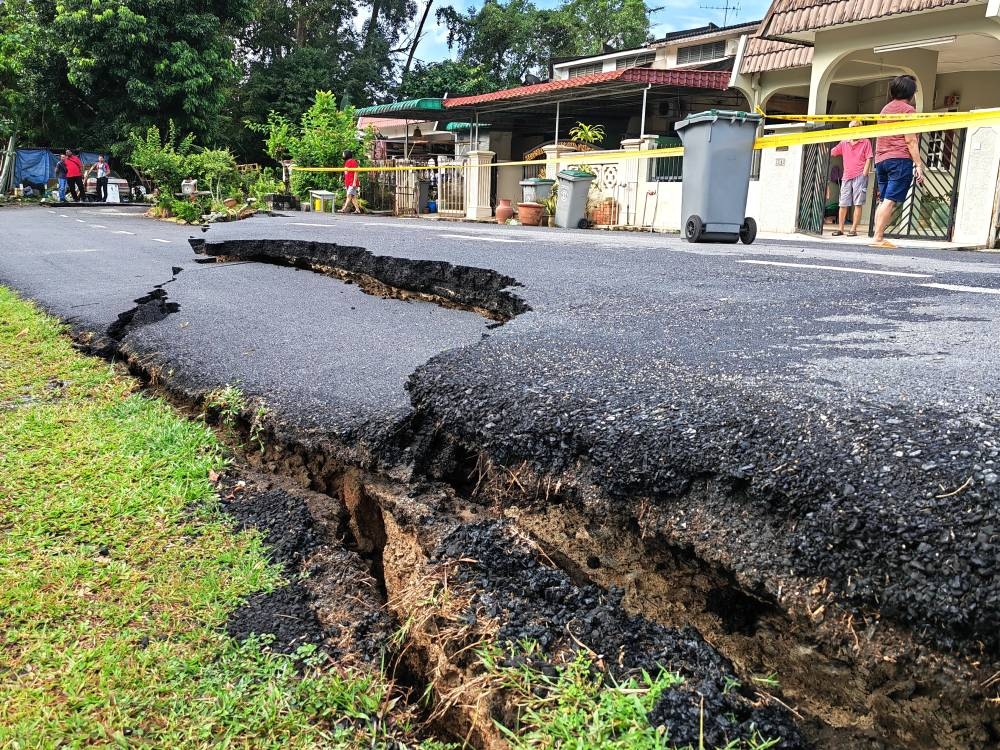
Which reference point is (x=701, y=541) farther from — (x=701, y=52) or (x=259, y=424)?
(x=701, y=52)

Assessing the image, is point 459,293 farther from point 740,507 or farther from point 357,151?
point 357,151

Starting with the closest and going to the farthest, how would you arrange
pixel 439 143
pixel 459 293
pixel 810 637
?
pixel 810 637, pixel 459 293, pixel 439 143

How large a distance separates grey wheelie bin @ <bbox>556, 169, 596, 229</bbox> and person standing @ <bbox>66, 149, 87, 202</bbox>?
18.5 metres

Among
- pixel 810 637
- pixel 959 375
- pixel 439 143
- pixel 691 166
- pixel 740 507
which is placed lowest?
pixel 810 637

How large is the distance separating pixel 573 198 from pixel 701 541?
585 inches

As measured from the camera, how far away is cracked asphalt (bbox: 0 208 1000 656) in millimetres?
1695

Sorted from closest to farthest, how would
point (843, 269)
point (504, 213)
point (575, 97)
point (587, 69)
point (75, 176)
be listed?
point (843, 269)
point (504, 213)
point (575, 97)
point (75, 176)
point (587, 69)

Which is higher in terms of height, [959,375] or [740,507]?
[959,375]

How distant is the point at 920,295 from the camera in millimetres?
4594

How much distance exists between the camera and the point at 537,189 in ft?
56.7

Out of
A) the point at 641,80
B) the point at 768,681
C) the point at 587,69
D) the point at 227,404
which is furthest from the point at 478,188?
the point at 768,681

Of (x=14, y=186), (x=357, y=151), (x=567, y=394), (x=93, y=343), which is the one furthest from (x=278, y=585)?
(x=14, y=186)

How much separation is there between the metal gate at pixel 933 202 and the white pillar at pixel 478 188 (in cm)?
1114

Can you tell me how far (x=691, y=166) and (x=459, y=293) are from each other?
4603mm
